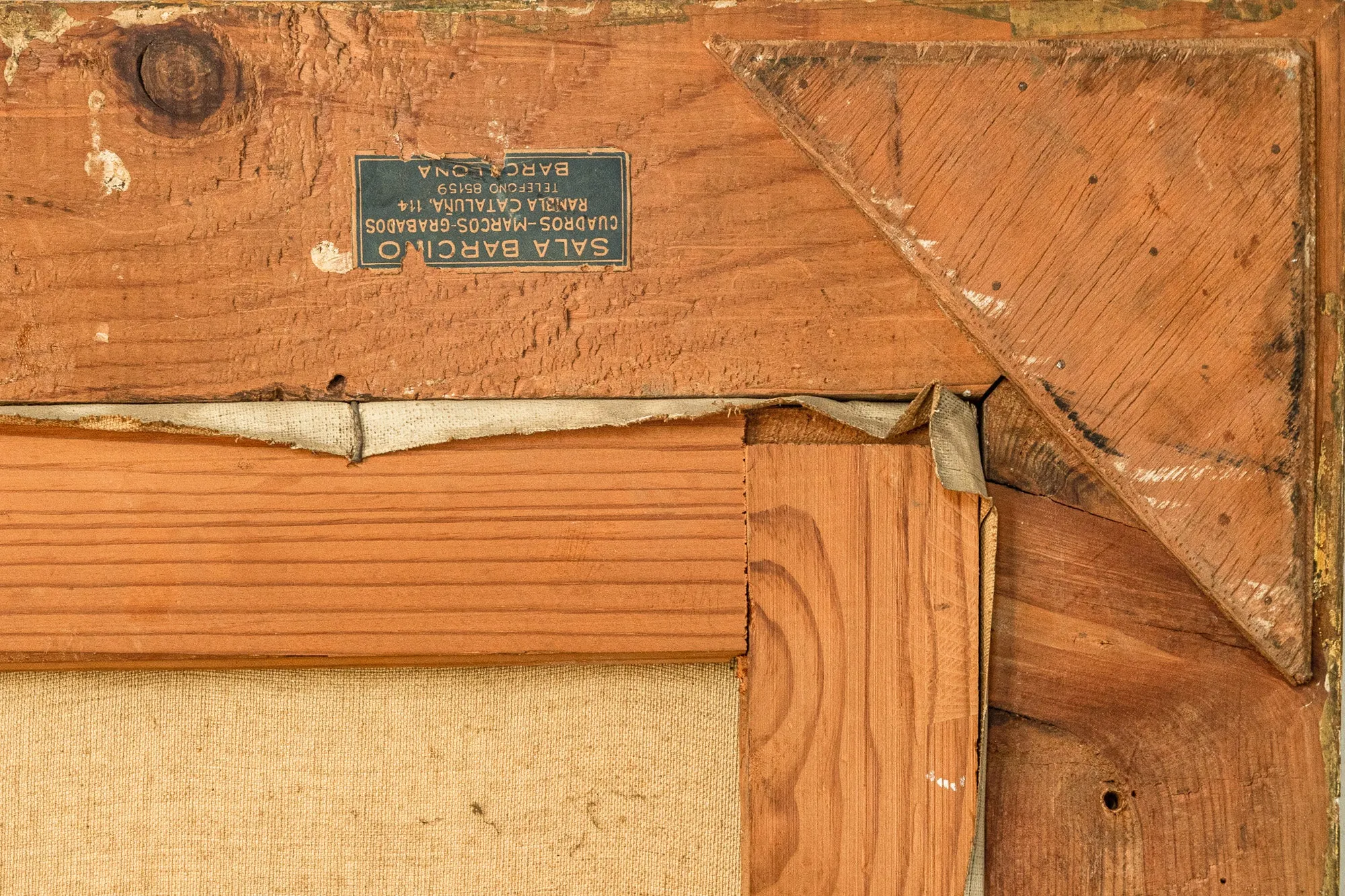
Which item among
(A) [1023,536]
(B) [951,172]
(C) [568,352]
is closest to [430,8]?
(C) [568,352]

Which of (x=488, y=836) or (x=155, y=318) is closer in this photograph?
(x=155, y=318)

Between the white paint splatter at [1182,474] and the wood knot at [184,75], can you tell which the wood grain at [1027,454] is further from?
the wood knot at [184,75]

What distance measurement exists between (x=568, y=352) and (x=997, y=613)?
526 millimetres

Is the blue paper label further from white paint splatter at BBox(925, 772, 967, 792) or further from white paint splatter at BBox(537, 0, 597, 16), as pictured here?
white paint splatter at BBox(925, 772, 967, 792)

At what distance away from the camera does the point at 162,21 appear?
936 millimetres

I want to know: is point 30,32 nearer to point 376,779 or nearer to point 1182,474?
point 376,779

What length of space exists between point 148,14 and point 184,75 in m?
0.07

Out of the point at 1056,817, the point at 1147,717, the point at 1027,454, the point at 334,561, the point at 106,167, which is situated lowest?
the point at 1056,817

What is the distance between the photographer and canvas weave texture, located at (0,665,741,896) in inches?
41.1

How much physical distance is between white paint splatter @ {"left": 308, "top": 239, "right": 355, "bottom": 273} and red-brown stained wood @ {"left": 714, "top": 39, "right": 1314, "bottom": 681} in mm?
439

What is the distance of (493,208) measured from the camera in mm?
945

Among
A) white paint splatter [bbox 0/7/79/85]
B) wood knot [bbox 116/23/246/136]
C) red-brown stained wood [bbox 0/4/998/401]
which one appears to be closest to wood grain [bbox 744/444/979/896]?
red-brown stained wood [bbox 0/4/998/401]

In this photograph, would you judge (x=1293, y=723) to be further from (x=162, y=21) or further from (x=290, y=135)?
(x=162, y=21)

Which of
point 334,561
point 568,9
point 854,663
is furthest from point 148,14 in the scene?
point 854,663
